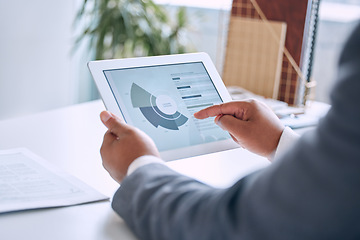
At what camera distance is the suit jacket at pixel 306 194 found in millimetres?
474

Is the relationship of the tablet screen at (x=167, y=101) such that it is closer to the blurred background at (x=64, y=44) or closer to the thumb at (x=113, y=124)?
the thumb at (x=113, y=124)

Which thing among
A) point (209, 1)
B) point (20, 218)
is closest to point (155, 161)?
point (20, 218)

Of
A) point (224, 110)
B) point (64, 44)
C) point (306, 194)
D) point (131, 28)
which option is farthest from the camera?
point (64, 44)

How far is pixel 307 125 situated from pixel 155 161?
96 cm

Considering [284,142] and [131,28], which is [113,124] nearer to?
[284,142]

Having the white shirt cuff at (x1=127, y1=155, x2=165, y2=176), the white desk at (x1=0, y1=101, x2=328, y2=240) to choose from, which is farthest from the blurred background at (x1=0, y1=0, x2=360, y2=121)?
the white shirt cuff at (x1=127, y1=155, x2=165, y2=176)

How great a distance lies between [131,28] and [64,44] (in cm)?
49

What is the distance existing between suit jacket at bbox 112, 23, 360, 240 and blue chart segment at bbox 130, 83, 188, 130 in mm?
414

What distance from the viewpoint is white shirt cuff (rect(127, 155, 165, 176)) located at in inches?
29.4

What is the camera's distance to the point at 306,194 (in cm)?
50

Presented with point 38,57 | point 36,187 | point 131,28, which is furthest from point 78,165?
point 38,57

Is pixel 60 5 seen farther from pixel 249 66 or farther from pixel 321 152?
pixel 321 152

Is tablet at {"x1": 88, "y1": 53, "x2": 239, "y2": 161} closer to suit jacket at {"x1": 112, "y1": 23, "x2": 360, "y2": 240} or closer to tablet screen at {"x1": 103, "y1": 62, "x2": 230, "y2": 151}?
tablet screen at {"x1": 103, "y1": 62, "x2": 230, "y2": 151}

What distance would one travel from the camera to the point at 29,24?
9.38ft
